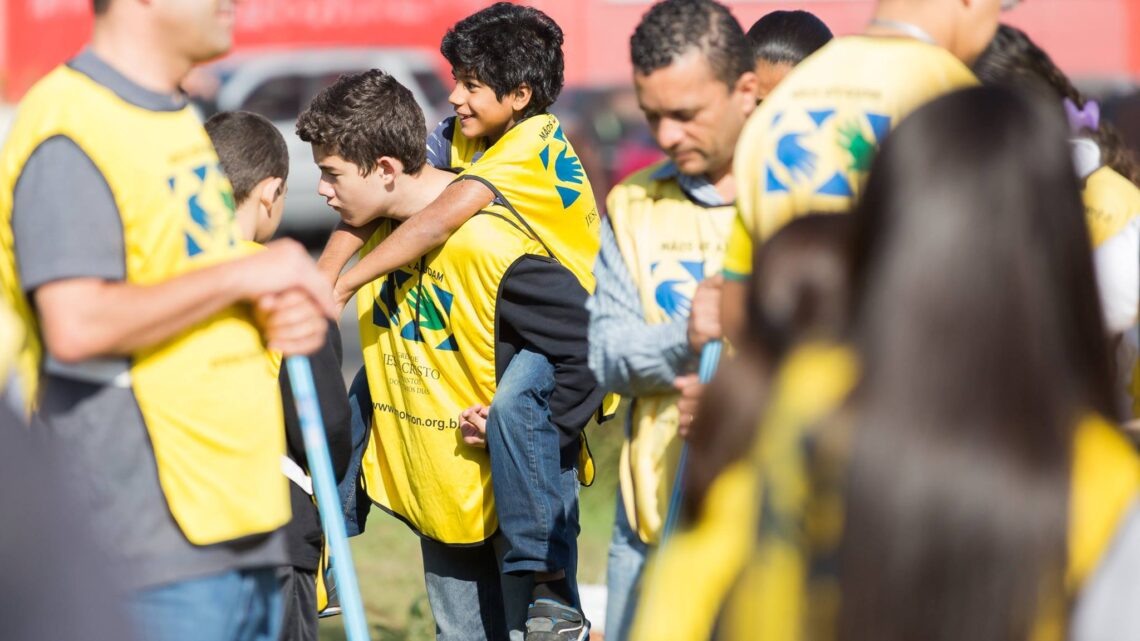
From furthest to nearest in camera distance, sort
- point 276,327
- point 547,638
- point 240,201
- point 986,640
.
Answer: point 547,638 → point 240,201 → point 276,327 → point 986,640

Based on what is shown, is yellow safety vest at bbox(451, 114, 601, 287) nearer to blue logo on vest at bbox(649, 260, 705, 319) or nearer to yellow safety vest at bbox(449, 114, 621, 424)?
yellow safety vest at bbox(449, 114, 621, 424)

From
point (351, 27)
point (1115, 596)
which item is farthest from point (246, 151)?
point (351, 27)

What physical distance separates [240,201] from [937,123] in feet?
7.52

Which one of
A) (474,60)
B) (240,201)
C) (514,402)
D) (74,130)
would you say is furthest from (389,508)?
(74,130)

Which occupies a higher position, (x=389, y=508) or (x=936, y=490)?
(x=936, y=490)

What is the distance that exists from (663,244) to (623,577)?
2.35 feet

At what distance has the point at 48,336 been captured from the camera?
2439mm

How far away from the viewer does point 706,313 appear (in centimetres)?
274

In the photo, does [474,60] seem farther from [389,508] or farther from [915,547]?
[915,547]

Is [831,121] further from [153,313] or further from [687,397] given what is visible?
[153,313]

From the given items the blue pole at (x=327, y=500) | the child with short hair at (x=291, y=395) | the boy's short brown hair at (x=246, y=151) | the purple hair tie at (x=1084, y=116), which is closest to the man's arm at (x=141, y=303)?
the blue pole at (x=327, y=500)

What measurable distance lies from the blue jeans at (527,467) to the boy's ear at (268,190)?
2.56 feet

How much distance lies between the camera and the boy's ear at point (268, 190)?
144 inches

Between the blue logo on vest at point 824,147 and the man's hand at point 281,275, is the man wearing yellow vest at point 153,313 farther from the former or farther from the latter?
the blue logo on vest at point 824,147
